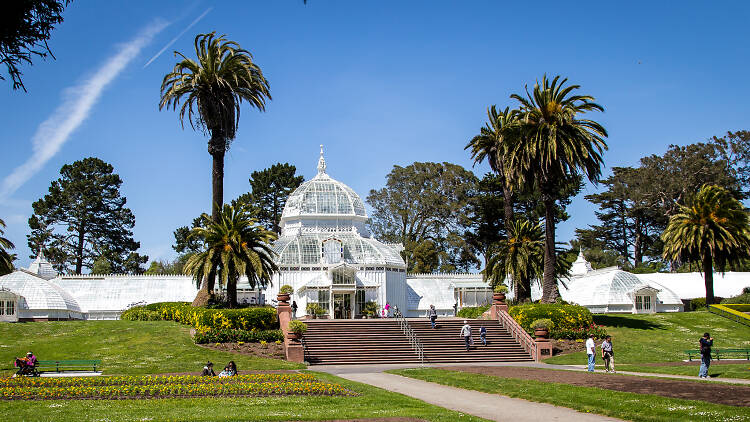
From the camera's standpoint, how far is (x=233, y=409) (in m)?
16.2

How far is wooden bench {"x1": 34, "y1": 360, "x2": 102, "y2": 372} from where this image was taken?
1083 inches

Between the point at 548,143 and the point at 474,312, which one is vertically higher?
the point at 548,143

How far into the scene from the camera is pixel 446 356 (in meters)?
35.7

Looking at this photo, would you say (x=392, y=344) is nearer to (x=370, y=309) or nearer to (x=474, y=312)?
(x=474, y=312)

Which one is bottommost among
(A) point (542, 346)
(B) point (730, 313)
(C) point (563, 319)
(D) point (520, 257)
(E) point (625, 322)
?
(A) point (542, 346)

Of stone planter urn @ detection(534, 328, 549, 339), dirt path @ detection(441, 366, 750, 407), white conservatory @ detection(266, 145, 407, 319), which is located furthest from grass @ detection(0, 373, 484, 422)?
white conservatory @ detection(266, 145, 407, 319)

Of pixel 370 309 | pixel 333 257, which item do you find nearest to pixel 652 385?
pixel 370 309

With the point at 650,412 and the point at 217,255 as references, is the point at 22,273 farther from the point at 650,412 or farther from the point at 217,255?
the point at 650,412

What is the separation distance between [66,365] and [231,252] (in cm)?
1108

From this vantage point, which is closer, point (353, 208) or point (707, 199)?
point (707, 199)

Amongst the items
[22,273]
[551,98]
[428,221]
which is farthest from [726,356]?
[428,221]

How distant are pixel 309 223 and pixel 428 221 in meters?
28.4

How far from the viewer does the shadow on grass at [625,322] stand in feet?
140

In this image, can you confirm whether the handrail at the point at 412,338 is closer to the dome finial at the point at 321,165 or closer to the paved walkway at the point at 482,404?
the paved walkway at the point at 482,404
